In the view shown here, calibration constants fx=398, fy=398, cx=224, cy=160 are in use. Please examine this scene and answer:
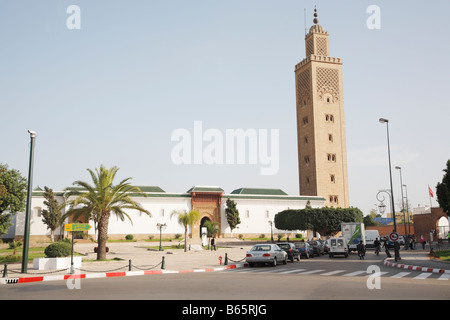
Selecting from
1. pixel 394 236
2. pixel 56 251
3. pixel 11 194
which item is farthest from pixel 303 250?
pixel 11 194

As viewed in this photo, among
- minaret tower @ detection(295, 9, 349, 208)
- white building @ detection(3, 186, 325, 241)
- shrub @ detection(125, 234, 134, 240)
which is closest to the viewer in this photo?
white building @ detection(3, 186, 325, 241)

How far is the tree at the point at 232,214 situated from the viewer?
202ft

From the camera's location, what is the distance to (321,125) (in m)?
70.5

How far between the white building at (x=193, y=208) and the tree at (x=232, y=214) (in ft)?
4.42

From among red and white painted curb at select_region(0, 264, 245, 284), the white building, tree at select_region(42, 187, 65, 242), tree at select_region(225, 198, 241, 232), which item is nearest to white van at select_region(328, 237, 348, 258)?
red and white painted curb at select_region(0, 264, 245, 284)

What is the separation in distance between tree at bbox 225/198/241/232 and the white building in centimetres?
135

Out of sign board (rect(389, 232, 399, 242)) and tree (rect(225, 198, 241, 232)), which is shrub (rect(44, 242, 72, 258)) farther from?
tree (rect(225, 198, 241, 232))

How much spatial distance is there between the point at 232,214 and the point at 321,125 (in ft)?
76.3

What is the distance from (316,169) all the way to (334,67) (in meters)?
20.0

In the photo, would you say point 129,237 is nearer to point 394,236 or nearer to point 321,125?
point 321,125

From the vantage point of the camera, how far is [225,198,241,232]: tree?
202 feet

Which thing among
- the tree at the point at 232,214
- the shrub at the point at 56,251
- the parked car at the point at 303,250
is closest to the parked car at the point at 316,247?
the parked car at the point at 303,250

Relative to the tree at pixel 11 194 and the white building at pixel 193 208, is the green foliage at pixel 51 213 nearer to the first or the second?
the white building at pixel 193 208
